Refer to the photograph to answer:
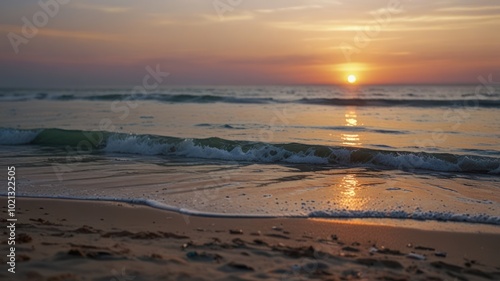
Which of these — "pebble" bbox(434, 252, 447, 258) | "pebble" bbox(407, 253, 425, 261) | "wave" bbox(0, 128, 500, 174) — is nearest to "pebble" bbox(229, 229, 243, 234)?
"pebble" bbox(407, 253, 425, 261)

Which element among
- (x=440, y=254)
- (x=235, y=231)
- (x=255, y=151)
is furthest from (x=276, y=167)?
(x=440, y=254)

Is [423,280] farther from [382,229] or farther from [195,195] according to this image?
[195,195]

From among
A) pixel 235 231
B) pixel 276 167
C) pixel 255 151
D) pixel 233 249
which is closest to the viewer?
pixel 233 249

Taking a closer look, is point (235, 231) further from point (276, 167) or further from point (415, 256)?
point (276, 167)

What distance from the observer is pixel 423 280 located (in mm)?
4594

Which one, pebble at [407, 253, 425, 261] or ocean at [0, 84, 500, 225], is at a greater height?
ocean at [0, 84, 500, 225]

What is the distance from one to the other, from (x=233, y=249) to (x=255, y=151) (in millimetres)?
9206

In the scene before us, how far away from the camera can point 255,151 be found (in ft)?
47.5

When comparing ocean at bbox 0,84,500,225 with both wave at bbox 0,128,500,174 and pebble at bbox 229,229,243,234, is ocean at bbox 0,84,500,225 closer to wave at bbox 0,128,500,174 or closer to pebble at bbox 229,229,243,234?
wave at bbox 0,128,500,174

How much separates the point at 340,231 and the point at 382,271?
5.21 ft

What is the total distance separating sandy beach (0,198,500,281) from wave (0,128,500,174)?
21.4 ft

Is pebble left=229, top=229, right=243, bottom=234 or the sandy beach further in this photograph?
pebble left=229, top=229, right=243, bottom=234

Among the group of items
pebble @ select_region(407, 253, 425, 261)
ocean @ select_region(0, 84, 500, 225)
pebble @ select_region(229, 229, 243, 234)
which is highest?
ocean @ select_region(0, 84, 500, 225)

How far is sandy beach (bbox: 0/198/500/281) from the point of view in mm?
4566
